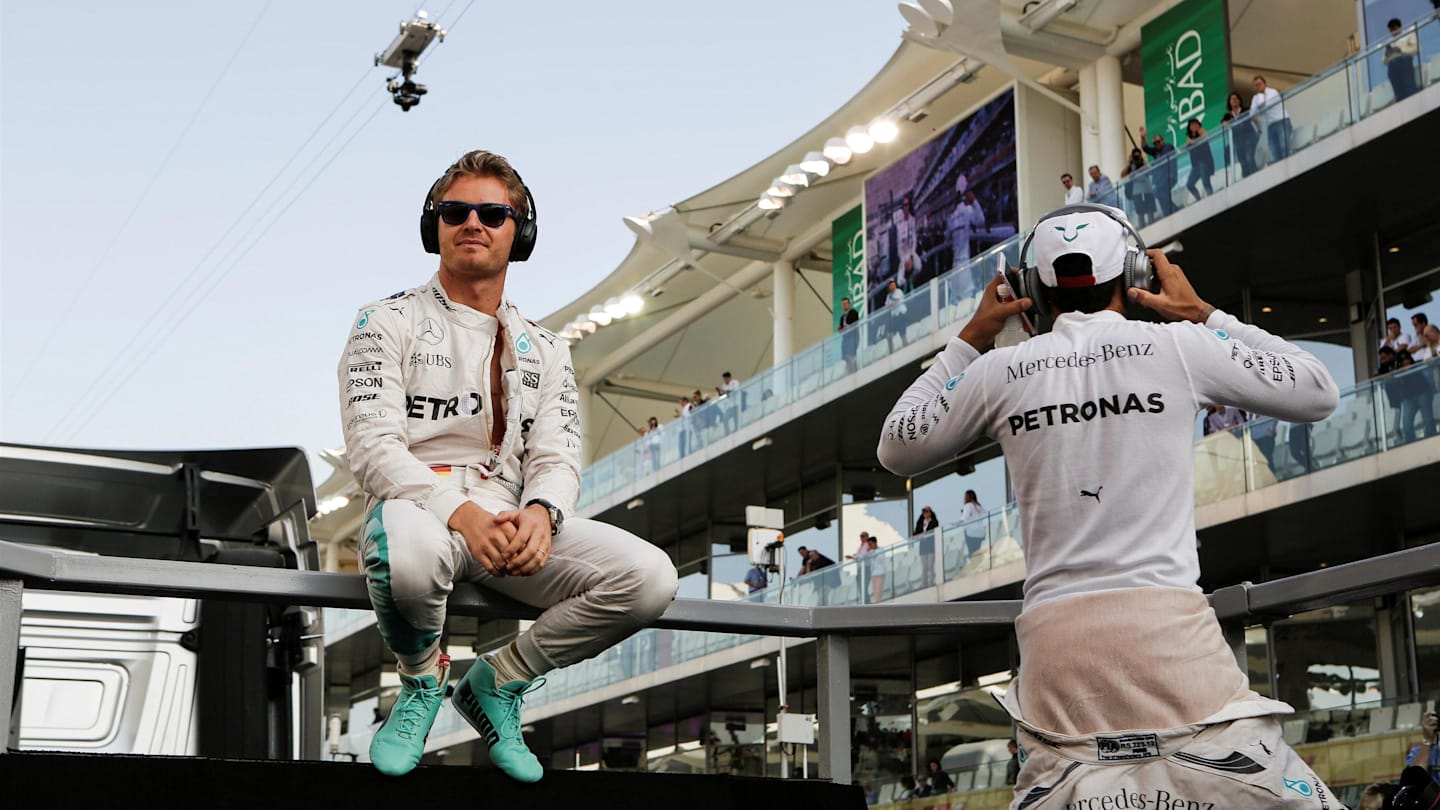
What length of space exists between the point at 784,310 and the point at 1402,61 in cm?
1768

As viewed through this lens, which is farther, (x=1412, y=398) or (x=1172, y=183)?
(x=1172, y=183)

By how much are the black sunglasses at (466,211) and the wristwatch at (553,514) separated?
2.62 ft

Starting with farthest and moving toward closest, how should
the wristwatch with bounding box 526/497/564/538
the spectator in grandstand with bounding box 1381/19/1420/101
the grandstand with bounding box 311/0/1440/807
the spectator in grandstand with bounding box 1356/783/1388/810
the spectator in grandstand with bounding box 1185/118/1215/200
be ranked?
the spectator in grandstand with bounding box 1185/118/1215/200, the grandstand with bounding box 311/0/1440/807, the spectator in grandstand with bounding box 1381/19/1420/101, the spectator in grandstand with bounding box 1356/783/1388/810, the wristwatch with bounding box 526/497/564/538

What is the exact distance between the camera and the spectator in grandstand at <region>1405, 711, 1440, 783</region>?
436 inches

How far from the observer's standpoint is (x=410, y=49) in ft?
78.8

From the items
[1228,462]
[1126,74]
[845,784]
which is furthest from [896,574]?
[845,784]

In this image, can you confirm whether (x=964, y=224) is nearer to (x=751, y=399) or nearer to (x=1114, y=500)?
(x=751, y=399)

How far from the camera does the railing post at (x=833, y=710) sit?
4355mm

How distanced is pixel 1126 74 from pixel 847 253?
7413mm

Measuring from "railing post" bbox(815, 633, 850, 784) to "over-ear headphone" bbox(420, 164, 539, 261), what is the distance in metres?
1.34

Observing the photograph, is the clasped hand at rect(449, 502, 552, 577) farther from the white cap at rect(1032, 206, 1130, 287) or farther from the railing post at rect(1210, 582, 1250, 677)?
the railing post at rect(1210, 582, 1250, 677)

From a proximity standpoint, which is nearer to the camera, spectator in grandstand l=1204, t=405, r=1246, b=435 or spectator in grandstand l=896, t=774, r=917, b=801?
spectator in grandstand l=1204, t=405, r=1246, b=435

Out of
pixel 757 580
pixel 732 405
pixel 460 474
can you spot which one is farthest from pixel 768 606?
pixel 732 405

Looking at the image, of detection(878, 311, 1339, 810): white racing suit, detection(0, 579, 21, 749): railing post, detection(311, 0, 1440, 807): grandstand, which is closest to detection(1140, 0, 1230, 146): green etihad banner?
detection(311, 0, 1440, 807): grandstand
